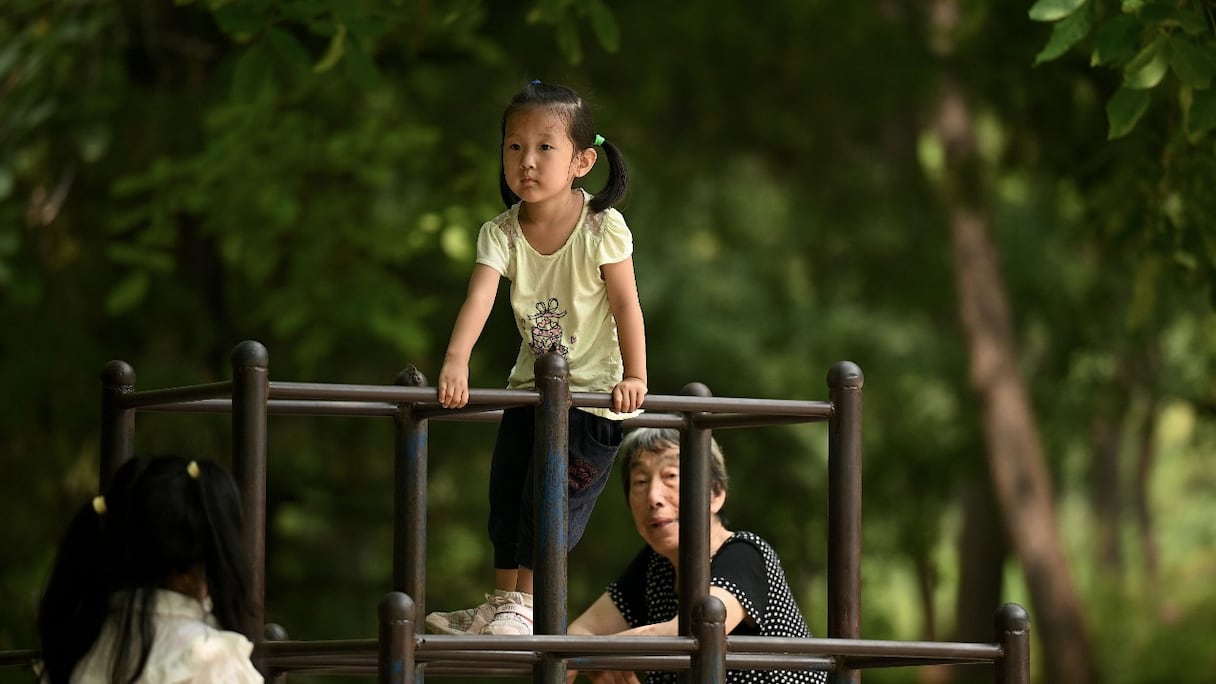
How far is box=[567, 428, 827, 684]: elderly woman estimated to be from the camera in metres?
4.32

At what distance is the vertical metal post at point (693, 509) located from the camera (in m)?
4.16

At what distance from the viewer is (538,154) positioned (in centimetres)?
382

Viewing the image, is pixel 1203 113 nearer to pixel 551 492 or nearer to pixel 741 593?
pixel 741 593

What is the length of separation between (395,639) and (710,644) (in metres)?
0.61

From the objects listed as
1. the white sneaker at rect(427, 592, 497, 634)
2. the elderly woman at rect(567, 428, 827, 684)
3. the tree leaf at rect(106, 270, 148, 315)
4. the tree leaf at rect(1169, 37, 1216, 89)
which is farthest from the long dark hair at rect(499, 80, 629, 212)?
the tree leaf at rect(106, 270, 148, 315)

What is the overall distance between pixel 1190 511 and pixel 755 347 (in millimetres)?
14968

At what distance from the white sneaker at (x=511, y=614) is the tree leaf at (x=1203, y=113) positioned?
2.05 meters

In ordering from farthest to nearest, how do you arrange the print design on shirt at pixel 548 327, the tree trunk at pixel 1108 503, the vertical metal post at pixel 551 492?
the tree trunk at pixel 1108 503 → the print design on shirt at pixel 548 327 → the vertical metal post at pixel 551 492

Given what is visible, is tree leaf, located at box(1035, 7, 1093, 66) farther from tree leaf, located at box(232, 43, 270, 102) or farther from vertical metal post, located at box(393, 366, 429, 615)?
tree leaf, located at box(232, 43, 270, 102)

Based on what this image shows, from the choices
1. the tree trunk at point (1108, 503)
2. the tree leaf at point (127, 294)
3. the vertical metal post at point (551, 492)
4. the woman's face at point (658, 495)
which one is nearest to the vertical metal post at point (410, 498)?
the vertical metal post at point (551, 492)

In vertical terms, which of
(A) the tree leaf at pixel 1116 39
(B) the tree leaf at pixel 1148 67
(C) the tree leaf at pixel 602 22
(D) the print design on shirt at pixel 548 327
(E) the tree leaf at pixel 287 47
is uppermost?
(C) the tree leaf at pixel 602 22

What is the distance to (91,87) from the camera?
26.0 feet

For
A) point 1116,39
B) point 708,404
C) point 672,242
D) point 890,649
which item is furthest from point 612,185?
point 672,242

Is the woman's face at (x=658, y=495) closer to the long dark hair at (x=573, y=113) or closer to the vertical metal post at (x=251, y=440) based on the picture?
the long dark hair at (x=573, y=113)
